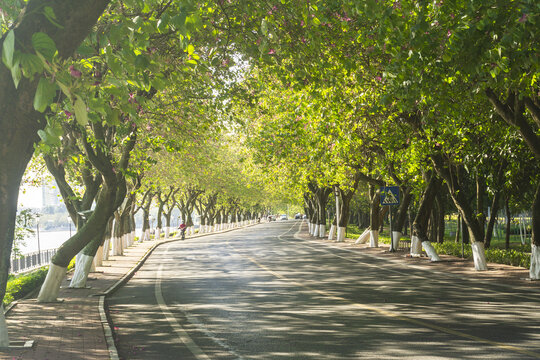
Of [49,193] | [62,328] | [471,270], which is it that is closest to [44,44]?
[62,328]

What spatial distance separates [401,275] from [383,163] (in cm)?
861

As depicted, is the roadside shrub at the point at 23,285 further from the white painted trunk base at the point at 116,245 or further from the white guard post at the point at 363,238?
the white guard post at the point at 363,238

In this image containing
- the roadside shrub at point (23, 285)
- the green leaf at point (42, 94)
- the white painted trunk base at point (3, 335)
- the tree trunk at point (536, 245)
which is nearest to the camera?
the green leaf at point (42, 94)

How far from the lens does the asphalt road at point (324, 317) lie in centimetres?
761

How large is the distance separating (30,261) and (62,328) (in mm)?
19883

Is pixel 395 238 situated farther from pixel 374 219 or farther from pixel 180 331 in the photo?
pixel 180 331

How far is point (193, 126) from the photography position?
16484 millimetres

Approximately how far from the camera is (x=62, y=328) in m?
9.37

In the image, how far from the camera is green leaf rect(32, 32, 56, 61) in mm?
3600

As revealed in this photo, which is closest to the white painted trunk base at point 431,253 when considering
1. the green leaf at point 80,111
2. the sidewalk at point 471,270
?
the sidewalk at point 471,270

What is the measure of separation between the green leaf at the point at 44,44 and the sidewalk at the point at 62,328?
481 cm

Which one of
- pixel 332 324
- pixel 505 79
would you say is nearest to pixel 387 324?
pixel 332 324

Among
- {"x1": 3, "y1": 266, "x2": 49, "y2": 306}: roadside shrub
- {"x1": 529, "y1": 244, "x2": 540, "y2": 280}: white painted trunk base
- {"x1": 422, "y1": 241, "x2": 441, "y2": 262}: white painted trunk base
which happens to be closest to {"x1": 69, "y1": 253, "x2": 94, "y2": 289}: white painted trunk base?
{"x1": 3, "y1": 266, "x2": 49, "y2": 306}: roadside shrub

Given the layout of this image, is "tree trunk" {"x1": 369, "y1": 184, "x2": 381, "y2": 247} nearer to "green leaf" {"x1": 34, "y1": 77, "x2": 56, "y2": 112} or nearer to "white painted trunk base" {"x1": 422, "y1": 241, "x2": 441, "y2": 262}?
"white painted trunk base" {"x1": 422, "y1": 241, "x2": 441, "y2": 262}
